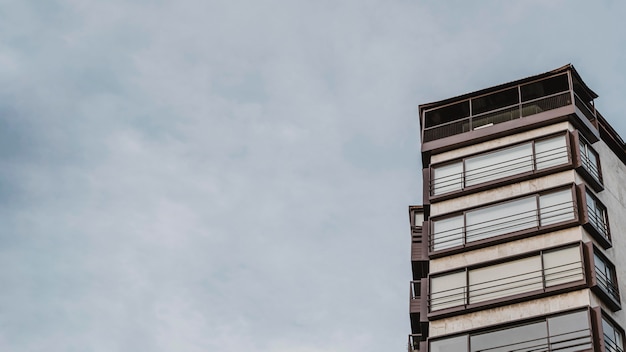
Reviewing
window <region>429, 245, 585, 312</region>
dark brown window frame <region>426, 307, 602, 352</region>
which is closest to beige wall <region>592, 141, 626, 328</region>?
dark brown window frame <region>426, 307, 602, 352</region>

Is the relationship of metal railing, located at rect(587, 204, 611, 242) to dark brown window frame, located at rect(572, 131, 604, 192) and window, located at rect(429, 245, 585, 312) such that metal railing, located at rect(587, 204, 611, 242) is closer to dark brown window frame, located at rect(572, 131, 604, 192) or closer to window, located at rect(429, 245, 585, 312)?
dark brown window frame, located at rect(572, 131, 604, 192)

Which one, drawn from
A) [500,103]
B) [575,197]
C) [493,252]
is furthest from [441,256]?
[500,103]

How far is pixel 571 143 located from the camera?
4947 centimetres

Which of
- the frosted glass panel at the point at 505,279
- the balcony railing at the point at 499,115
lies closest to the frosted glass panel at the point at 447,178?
the balcony railing at the point at 499,115

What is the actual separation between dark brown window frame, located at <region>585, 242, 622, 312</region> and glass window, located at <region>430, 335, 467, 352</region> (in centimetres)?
649

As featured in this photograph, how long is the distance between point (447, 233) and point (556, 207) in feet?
18.9

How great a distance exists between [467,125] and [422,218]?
21.6ft

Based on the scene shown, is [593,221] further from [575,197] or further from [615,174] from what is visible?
[615,174]

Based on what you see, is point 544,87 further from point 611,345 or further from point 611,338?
point 611,345

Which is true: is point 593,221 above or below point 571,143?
below

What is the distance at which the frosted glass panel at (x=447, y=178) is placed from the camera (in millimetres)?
51178

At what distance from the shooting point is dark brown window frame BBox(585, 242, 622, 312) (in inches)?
1716

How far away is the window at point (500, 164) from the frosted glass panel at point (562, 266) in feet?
18.0

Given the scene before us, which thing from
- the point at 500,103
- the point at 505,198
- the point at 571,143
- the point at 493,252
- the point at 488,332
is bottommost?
the point at 488,332
